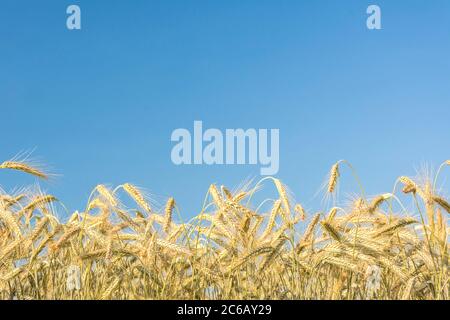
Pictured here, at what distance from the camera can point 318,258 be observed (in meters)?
5.09

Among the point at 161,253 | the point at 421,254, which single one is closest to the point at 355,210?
the point at 421,254

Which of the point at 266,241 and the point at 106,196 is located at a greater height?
the point at 106,196

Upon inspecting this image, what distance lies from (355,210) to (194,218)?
131 centimetres

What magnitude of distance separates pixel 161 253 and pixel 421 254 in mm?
1945

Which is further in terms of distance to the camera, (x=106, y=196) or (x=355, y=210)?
(x=355, y=210)

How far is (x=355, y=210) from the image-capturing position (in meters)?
5.85
